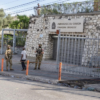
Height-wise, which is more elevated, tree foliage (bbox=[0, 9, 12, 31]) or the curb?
tree foliage (bbox=[0, 9, 12, 31])

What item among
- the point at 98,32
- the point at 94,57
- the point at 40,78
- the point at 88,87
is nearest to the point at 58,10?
the point at 98,32

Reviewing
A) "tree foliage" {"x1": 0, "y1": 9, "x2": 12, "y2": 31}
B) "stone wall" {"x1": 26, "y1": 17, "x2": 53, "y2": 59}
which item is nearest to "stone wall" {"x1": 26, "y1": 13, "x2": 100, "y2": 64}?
"stone wall" {"x1": 26, "y1": 17, "x2": 53, "y2": 59}

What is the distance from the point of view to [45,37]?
16.0 metres

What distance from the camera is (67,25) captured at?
1447 cm

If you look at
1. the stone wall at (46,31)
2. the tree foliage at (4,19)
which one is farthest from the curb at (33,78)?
the tree foliage at (4,19)

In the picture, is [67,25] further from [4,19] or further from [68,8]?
[4,19]

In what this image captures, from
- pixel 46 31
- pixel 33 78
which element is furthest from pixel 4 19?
pixel 33 78

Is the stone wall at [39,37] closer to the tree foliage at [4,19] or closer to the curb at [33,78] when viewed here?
the curb at [33,78]

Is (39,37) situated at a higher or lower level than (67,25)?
lower

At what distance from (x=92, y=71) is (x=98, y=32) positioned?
485 cm

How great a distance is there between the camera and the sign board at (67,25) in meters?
14.0

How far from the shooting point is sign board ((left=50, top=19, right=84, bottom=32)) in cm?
1395

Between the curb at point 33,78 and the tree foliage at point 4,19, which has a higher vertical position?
the tree foliage at point 4,19

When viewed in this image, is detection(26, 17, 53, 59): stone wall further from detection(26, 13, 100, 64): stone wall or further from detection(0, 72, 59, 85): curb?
detection(0, 72, 59, 85): curb
